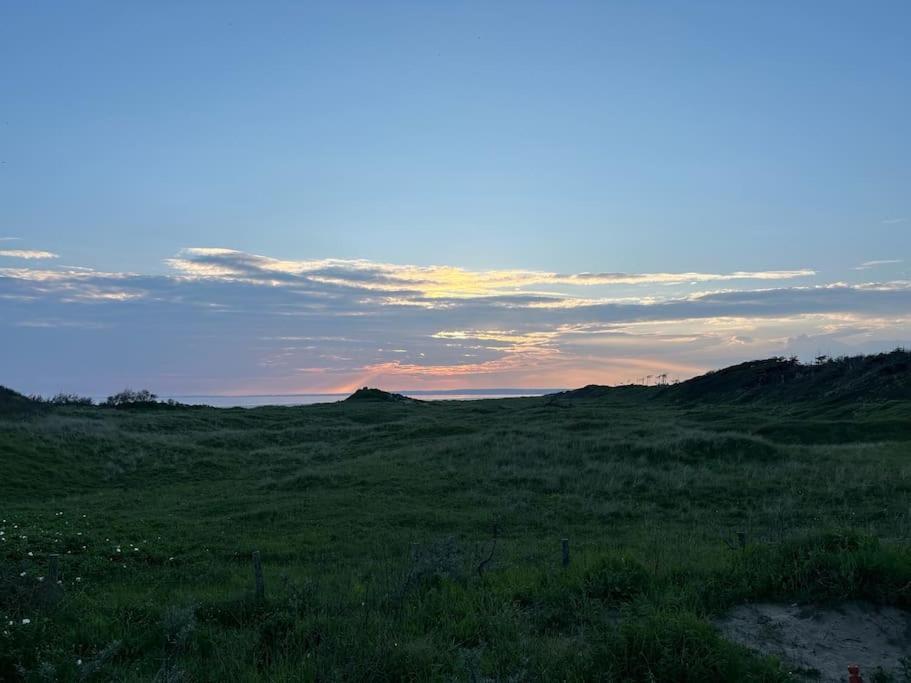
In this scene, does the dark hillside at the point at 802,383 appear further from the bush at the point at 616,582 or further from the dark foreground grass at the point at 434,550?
the bush at the point at 616,582

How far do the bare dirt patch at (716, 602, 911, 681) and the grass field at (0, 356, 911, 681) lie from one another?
0.93ft

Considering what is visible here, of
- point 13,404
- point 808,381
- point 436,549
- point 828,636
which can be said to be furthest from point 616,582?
point 808,381

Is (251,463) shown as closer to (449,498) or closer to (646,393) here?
(449,498)

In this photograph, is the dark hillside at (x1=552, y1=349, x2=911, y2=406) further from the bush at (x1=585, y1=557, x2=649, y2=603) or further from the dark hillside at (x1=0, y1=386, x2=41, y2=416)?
the dark hillside at (x1=0, y1=386, x2=41, y2=416)

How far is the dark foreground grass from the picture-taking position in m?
7.13

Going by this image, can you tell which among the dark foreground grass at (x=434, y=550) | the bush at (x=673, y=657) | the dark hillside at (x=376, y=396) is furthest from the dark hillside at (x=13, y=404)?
the dark hillside at (x=376, y=396)

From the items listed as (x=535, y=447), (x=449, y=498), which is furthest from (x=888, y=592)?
(x=535, y=447)

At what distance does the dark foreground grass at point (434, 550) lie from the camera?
7.13 meters

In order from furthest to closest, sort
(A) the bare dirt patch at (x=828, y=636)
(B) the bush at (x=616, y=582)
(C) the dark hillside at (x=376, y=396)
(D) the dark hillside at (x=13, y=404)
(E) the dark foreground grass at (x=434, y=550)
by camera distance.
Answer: (C) the dark hillside at (x=376, y=396)
(D) the dark hillside at (x=13, y=404)
(B) the bush at (x=616, y=582)
(A) the bare dirt patch at (x=828, y=636)
(E) the dark foreground grass at (x=434, y=550)

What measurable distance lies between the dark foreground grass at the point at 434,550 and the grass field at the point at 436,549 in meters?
0.05

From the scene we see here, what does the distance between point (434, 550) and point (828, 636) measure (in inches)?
220

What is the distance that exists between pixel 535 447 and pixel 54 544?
918 inches

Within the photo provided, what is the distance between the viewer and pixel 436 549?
35.6 feet

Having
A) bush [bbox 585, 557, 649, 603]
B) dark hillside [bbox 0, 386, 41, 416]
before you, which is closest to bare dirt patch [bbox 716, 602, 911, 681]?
bush [bbox 585, 557, 649, 603]
